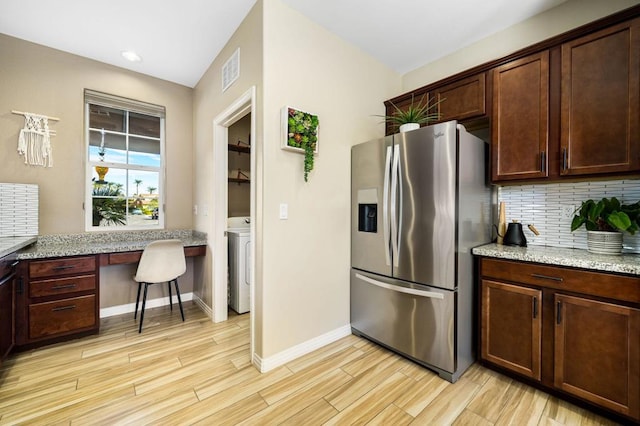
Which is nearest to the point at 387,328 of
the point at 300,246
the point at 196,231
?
the point at 300,246

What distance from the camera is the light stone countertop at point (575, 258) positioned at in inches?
57.5

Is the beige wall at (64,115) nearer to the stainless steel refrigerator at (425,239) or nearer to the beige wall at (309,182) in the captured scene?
the beige wall at (309,182)

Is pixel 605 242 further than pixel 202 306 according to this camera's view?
No

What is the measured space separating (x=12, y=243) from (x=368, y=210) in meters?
2.98

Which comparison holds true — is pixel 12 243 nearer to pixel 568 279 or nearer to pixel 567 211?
pixel 568 279

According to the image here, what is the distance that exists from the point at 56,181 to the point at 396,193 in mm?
3393

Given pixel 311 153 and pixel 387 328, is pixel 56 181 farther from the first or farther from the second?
pixel 387 328

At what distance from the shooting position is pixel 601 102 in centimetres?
168

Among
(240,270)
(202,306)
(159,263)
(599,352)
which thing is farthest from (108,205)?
(599,352)

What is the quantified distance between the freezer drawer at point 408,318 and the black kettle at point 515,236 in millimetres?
794

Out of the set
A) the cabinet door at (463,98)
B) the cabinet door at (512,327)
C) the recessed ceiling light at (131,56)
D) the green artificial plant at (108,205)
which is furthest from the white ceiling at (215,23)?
the cabinet door at (512,327)

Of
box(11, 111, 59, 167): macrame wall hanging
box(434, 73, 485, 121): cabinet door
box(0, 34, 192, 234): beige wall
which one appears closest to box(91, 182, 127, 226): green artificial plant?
box(0, 34, 192, 234): beige wall

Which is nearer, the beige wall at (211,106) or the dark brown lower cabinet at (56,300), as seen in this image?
the beige wall at (211,106)

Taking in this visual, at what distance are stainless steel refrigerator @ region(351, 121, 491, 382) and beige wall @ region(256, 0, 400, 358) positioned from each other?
28cm
